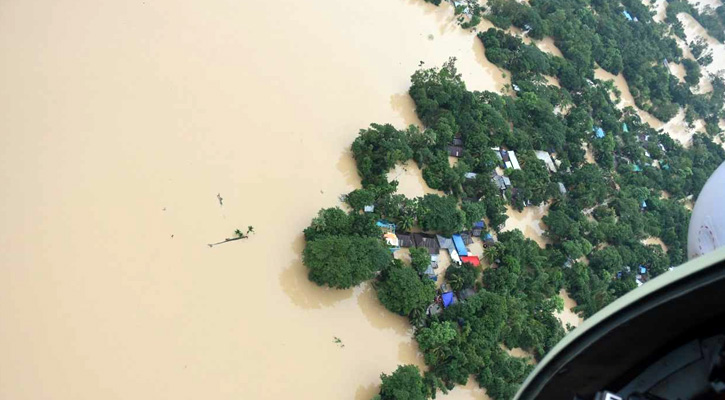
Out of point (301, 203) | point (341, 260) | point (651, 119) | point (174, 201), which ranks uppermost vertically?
point (651, 119)

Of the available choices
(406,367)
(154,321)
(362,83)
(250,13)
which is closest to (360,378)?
(406,367)

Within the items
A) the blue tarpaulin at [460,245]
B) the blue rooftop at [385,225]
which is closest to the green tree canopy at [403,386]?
the blue rooftop at [385,225]

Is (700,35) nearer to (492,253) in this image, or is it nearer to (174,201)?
(492,253)

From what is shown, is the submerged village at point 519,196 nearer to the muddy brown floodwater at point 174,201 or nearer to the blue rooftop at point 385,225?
the blue rooftop at point 385,225

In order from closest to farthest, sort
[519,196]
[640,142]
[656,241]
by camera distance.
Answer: [519,196], [656,241], [640,142]

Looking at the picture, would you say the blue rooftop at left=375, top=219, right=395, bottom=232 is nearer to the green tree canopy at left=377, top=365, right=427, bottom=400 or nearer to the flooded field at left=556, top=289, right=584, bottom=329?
the green tree canopy at left=377, top=365, right=427, bottom=400

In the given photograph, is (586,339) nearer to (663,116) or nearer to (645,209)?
(645,209)

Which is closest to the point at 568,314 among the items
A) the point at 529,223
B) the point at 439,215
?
the point at 529,223

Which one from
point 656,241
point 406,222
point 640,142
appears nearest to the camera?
point 406,222
